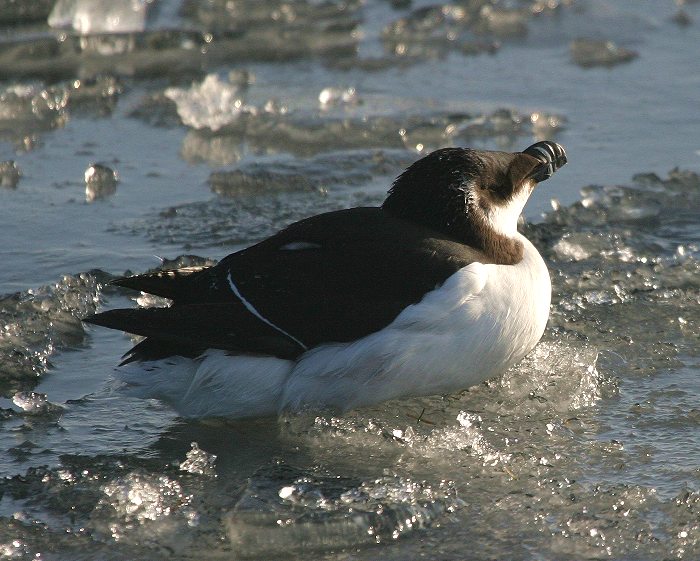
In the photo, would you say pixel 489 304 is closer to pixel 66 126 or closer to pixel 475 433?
pixel 475 433

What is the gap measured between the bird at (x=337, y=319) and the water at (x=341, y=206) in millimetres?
174

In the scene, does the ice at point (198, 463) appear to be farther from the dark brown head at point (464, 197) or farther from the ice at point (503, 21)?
the ice at point (503, 21)

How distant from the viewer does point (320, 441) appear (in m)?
4.38

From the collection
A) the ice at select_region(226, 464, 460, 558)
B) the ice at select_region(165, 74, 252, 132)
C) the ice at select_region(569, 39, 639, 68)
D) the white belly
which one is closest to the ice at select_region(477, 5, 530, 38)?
the ice at select_region(569, 39, 639, 68)

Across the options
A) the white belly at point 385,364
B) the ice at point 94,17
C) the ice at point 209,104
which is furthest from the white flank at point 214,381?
the ice at point 94,17

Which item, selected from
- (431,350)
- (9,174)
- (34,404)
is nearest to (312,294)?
(431,350)

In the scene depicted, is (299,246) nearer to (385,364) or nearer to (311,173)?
(385,364)

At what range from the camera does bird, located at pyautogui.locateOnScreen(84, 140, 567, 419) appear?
4.29 metres

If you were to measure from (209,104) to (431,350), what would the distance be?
399 cm

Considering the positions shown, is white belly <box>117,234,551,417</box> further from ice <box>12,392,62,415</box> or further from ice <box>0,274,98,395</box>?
ice <box>0,274,98,395</box>

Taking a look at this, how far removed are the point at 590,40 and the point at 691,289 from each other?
4.18m

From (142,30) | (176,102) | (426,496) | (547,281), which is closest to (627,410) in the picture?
(547,281)

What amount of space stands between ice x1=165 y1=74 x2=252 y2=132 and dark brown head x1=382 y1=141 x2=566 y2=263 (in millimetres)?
3250

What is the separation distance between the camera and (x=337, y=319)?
14.1 ft
